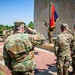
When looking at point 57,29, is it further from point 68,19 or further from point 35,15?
point 35,15

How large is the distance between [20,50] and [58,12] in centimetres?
1338

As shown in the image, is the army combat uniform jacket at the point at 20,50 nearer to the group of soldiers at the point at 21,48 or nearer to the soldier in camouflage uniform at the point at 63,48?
the group of soldiers at the point at 21,48

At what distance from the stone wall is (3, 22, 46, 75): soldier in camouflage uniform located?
12.3m

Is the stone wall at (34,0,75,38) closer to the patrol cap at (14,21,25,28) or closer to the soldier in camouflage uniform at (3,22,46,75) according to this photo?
the soldier in camouflage uniform at (3,22,46,75)

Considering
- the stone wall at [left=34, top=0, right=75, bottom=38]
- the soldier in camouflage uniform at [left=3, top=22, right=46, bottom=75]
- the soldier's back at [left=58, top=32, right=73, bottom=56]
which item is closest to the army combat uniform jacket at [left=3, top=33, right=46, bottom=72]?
the soldier in camouflage uniform at [left=3, top=22, right=46, bottom=75]

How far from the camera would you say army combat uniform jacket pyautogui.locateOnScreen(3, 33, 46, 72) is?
314 cm

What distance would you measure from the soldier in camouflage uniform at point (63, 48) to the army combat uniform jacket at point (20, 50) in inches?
66.3

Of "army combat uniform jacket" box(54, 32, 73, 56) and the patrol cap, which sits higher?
the patrol cap

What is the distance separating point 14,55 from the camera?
10.5 feet

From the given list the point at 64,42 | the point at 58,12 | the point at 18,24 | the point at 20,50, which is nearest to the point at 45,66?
the point at 64,42

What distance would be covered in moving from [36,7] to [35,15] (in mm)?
855

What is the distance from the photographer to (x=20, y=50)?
3.16m

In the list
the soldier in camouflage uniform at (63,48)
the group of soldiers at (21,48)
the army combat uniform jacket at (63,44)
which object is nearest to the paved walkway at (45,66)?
the soldier in camouflage uniform at (63,48)

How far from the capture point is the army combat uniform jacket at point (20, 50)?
3141mm
